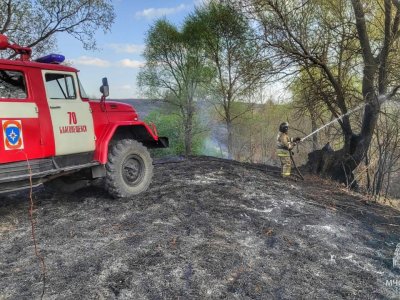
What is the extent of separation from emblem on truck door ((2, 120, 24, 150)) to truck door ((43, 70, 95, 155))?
0.58m

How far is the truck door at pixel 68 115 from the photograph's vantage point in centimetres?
595

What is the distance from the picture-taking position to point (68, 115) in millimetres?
6145

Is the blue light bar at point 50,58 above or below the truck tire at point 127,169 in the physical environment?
above

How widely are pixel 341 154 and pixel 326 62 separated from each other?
3258 millimetres

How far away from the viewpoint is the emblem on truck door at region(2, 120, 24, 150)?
17.1ft

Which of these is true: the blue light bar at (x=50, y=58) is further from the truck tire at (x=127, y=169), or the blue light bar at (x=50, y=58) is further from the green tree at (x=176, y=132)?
the green tree at (x=176, y=132)

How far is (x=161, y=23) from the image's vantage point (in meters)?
28.0

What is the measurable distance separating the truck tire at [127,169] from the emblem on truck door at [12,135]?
165 cm

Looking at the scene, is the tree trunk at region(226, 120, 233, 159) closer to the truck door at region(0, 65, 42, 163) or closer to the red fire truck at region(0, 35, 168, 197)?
the red fire truck at region(0, 35, 168, 197)

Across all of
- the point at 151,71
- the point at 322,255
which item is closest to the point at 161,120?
the point at 151,71

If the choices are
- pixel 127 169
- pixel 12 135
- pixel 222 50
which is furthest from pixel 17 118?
pixel 222 50

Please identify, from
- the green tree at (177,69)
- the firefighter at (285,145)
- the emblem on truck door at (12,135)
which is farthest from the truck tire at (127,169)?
the green tree at (177,69)

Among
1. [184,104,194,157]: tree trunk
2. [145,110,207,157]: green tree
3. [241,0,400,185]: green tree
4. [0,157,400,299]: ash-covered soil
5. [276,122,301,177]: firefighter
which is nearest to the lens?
[0,157,400,299]: ash-covered soil

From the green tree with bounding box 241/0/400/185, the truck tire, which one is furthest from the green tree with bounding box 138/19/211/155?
the truck tire
